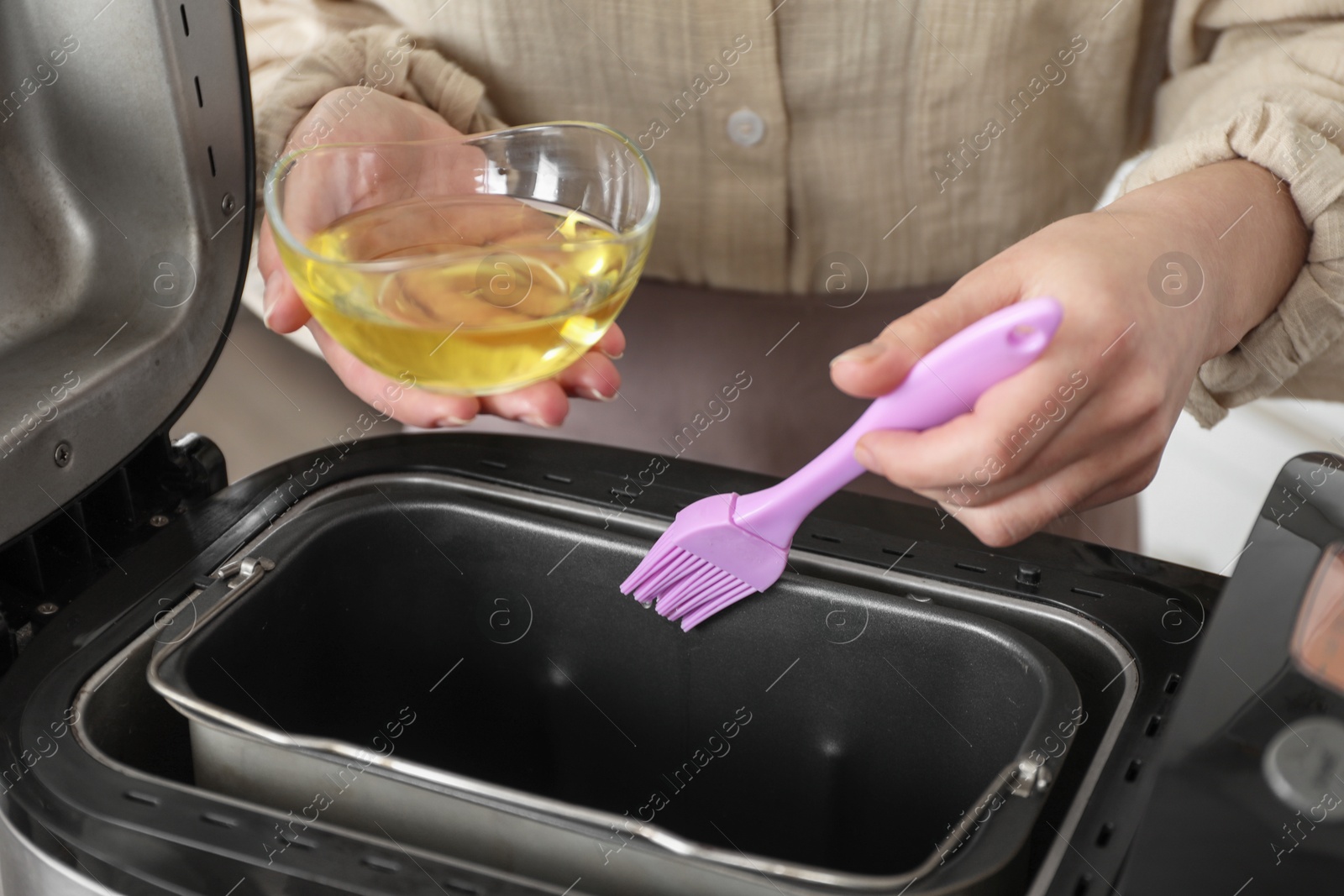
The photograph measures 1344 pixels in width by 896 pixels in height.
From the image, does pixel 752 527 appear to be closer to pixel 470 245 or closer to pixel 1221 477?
pixel 470 245

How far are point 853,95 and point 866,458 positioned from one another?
1.38 feet

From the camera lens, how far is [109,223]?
2.22 feet

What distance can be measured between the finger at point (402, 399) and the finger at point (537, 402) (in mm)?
16

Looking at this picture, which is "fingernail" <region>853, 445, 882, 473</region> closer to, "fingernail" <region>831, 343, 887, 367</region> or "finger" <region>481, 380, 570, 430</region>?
"fingernail" <region>831, 343, 887, 367</region>

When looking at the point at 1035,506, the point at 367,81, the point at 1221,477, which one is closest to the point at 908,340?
the point at 1035,506

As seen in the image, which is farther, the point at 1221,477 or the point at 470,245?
the point at 1221,477

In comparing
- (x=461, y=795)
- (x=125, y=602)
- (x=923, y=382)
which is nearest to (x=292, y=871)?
(x=461, y=795)

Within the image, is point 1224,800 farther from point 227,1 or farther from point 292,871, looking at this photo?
point 227,1

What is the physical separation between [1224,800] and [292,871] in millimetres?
347

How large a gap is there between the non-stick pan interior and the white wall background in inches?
49.9

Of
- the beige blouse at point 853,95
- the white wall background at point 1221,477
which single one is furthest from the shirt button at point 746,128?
the white wall background at point 1221,477

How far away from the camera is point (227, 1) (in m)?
0.62

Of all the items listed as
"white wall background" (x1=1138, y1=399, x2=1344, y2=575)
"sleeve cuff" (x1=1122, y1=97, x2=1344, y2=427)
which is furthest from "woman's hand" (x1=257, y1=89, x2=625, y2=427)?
"white wall background" (x1=1138, y1=399, x2=1344, y2=575)

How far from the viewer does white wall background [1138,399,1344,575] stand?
1761 millimetres
